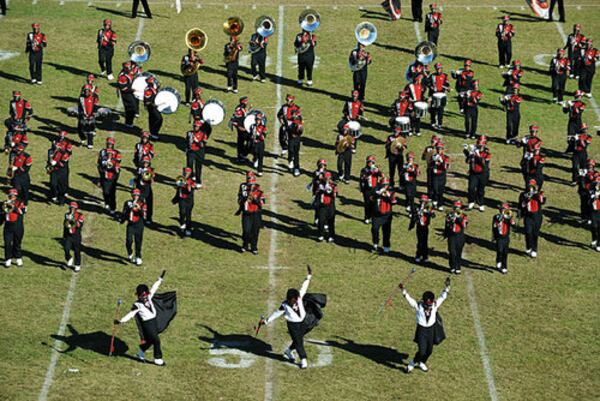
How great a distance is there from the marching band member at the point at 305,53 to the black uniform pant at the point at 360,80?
143 cm

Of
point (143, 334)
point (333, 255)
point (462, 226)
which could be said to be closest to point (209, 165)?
point (333, 255)

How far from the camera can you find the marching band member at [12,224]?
105 ft

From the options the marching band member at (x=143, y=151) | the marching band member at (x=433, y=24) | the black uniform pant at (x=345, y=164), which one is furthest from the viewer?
the marching band member at (x=433, y=24)

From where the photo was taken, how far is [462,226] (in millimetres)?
32656

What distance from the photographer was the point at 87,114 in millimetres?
39344

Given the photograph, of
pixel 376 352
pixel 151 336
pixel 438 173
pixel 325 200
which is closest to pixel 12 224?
pixel 151 336

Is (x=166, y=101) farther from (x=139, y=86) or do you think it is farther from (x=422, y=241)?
(x=422, y=241)

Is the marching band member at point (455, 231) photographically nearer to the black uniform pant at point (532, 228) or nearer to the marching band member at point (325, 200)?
the black uniform pant at point (532, 228)

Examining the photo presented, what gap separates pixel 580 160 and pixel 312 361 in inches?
479

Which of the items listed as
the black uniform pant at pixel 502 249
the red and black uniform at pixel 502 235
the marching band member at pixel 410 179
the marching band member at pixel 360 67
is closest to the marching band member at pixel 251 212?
the marching band member at pixel 410 179

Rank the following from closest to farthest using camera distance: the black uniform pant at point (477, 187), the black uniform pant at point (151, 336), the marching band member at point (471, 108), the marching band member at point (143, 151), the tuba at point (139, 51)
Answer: the black uniform pant at point (151, 336) < the marching band member at point (143, 151) < the black uniform pant at point (477, 187) < the marching band member at point (471, 108) < the tuba at point (139, 51)

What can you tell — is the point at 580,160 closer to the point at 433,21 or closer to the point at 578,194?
the point at 578,194

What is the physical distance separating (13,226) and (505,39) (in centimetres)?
1980

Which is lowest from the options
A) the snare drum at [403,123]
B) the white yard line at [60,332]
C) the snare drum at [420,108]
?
the white yard line at [60,332]
